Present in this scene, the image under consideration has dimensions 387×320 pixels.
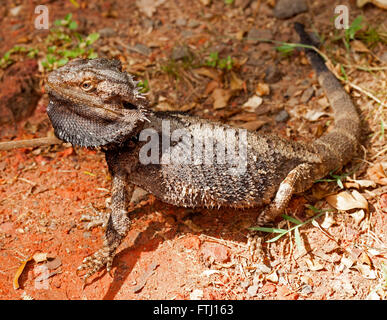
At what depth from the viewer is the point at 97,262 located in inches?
136

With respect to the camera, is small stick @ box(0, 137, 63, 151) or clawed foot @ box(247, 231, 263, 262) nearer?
clawed foot @ box(247, 231, 263, 262)

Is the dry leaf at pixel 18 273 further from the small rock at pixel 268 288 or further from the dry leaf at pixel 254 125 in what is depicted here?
the dry leaf at pixel 254 125

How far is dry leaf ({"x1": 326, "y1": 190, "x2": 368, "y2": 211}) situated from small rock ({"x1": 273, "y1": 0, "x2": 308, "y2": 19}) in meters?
2.75

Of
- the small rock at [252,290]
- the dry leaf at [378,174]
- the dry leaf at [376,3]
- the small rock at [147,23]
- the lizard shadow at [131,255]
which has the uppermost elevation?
the dry leaf at [376,3]

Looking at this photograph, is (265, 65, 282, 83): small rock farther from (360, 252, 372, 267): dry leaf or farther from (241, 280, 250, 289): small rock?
(241, 280, 250, 289): small rock

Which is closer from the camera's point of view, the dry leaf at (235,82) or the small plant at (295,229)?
the small plant at (295,229)

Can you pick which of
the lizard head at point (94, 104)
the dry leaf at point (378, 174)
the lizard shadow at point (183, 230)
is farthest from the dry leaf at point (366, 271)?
the lizard head at point (94, 104)

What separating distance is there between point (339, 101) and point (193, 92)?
68.3 inches

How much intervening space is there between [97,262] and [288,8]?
13.6ft

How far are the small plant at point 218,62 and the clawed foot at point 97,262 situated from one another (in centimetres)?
271

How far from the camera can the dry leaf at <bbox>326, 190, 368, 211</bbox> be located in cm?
377

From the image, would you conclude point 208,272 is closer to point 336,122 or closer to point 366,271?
point 366,271

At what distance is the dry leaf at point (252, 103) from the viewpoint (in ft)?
15.8

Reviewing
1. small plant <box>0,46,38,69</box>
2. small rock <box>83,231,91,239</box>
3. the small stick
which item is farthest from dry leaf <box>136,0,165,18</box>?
small rock <box>83,231,91,239</box>
